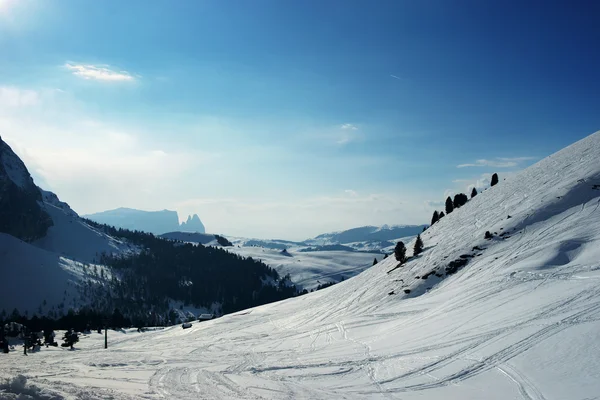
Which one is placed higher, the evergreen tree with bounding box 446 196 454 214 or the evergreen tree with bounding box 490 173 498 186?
the evergreen tree with bounding box 490 173 498 186

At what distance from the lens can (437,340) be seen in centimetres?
2509

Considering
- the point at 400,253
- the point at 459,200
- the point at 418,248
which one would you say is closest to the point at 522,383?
the point at 418,248

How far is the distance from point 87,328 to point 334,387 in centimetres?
9963

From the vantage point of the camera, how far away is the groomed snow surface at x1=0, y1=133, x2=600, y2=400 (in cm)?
1838

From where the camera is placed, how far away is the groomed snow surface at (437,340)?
18375mm

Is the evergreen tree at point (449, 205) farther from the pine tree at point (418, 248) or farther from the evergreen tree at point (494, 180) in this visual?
the pine tree at point (418, 248)

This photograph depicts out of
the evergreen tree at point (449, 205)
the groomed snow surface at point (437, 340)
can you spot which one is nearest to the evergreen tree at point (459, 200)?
the evergreen tree at point (449, 205)

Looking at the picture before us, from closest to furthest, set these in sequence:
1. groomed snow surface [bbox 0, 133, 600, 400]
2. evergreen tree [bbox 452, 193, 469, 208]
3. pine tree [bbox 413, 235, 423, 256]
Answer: groomed snow surface [bbox 0, 133, 600, 400], pine tree [bbox 413, 235, 423, 256], evergreen tree [bbox 452, 193, 469, 208]

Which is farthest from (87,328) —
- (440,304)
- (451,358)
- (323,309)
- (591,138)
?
(591,138)

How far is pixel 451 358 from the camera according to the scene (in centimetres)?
2153

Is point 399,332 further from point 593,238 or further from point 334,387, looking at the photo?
point 593,238

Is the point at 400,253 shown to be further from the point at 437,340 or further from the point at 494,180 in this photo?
the point at 494,180

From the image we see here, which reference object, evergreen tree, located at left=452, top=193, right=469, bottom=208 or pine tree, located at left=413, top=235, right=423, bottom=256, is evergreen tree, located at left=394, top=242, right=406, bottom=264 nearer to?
pine tree, located at left=413, top=235, right=423, bottom=256

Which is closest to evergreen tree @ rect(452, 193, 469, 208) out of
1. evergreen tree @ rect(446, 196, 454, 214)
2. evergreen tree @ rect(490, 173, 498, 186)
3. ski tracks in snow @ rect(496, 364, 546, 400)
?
A: evergreen tree @ rect(446, 196, 454, 214)
